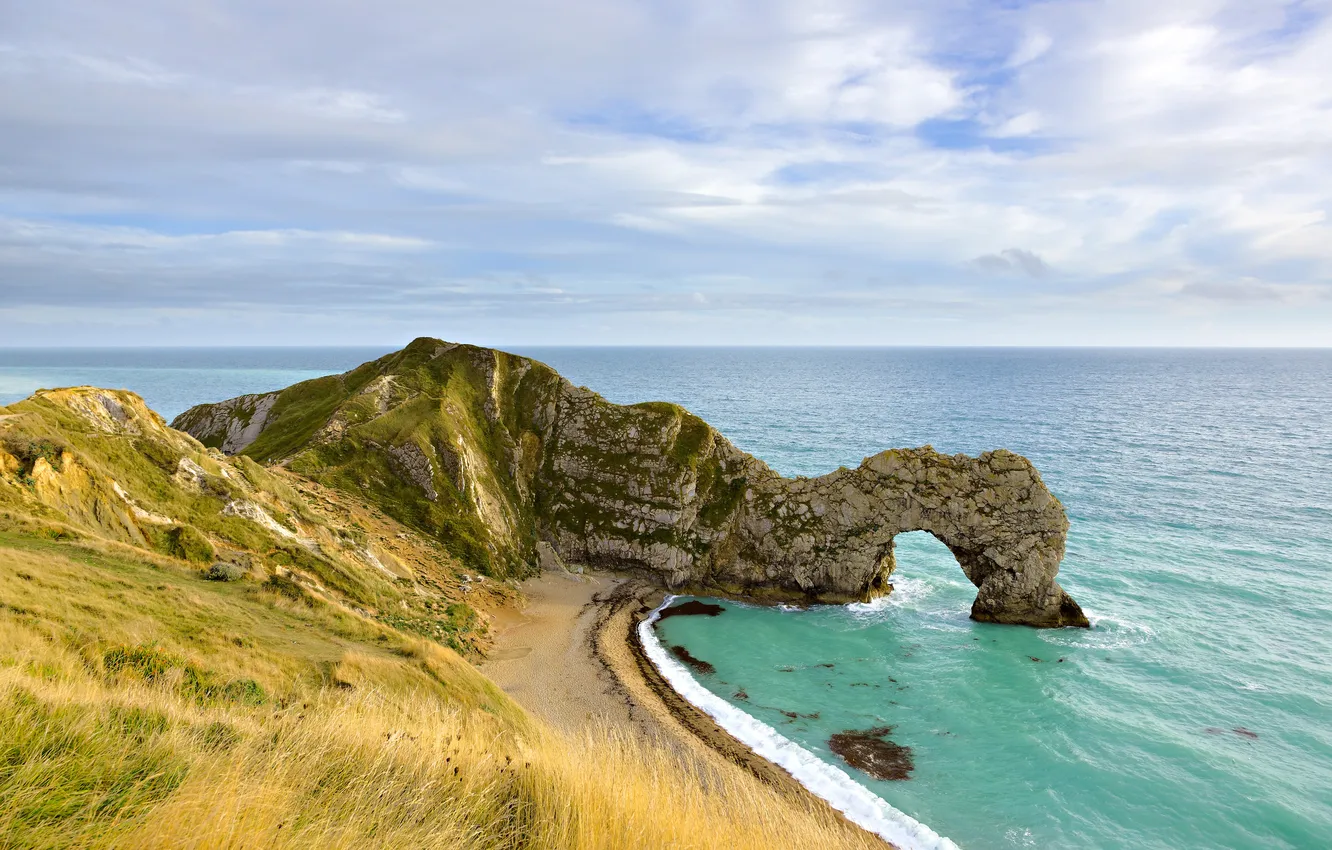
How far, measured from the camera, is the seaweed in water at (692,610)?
51281mm

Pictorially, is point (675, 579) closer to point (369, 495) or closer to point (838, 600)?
point (838, 600)

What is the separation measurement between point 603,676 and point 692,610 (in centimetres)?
1265

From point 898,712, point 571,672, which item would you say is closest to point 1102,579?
point 898,712

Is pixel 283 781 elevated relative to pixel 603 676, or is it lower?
elevated

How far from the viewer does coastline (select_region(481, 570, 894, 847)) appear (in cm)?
3350

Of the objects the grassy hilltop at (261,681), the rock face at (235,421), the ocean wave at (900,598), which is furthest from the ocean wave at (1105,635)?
the rock face at (235,421)

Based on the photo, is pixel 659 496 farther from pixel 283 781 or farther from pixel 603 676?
pixel 283 781

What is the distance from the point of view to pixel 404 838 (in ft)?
24.1

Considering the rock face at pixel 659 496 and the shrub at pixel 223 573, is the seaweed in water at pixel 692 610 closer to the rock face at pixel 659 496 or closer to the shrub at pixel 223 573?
the rock face at pixel 659 496

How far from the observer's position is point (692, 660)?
145 ft

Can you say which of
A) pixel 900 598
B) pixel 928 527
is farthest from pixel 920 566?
pixel 928 527

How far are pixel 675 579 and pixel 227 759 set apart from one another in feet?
161

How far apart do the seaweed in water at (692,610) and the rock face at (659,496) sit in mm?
2600

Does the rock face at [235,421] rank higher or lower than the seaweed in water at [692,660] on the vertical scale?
higher
